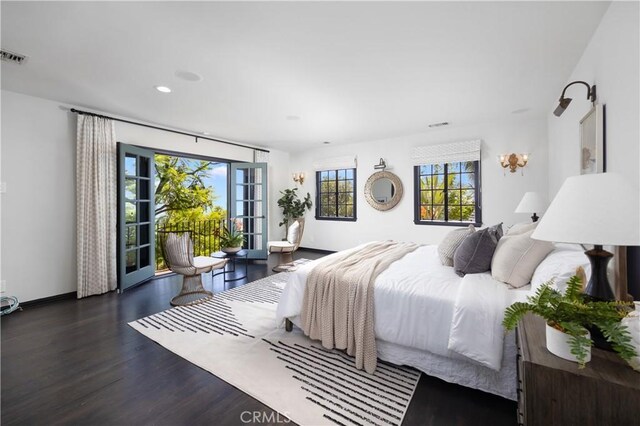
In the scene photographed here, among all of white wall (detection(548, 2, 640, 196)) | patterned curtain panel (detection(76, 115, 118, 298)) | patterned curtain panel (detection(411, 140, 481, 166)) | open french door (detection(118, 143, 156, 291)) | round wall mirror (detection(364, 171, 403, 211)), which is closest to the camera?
white wall (detection(548, 2, 640, 196))

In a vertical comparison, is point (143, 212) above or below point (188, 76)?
below

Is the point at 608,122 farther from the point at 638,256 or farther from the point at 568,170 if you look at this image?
the point at 568,170

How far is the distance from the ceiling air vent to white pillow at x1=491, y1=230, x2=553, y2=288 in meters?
4.34

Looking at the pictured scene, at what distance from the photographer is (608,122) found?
1.87 m

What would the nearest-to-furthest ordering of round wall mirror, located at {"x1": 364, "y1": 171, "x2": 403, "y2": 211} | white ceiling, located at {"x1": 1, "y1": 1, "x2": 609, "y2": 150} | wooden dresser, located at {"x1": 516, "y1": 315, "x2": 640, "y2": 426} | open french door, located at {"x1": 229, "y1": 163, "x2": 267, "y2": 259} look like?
wooden dresser, located at {"x1": 516, "y1": 315, "x2": 640, "y2": 426}
white ceiling, located at {"x1": 1, "y1": 1, "x2": 609, "y2": 150}
round wall mirror, located at {"x1": 364, "y1": 171, "x2": 403, "y2": 211}
open french door, located at {"x1": 229, "y1": 163, "x2": 267, "y2": 259}

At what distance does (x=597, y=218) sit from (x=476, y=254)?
133cm

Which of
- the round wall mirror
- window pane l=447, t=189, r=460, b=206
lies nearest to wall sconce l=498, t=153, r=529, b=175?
window pane l=447, t=189, r=460, b=206

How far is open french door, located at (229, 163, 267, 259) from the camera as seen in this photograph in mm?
5828

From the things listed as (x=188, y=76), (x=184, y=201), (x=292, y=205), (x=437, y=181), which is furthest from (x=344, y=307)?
(x=184, y=201)

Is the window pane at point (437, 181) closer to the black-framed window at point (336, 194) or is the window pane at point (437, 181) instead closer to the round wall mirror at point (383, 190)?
the round wall mirror at point (383, 190)

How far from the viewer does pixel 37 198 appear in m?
3.39

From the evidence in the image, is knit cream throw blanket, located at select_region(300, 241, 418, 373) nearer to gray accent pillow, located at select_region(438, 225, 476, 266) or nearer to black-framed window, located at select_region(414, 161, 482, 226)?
gray accent pillow, located at select_region(438, 225, 476, 266)

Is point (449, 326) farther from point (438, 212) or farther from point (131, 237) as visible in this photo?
point (131, 237)

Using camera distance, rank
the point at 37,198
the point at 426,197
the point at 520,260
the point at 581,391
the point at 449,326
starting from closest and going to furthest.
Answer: the point at 581,391 < the point at 449,326 < the point at 520,260 < the point at 37,198 < the point at 426,197
